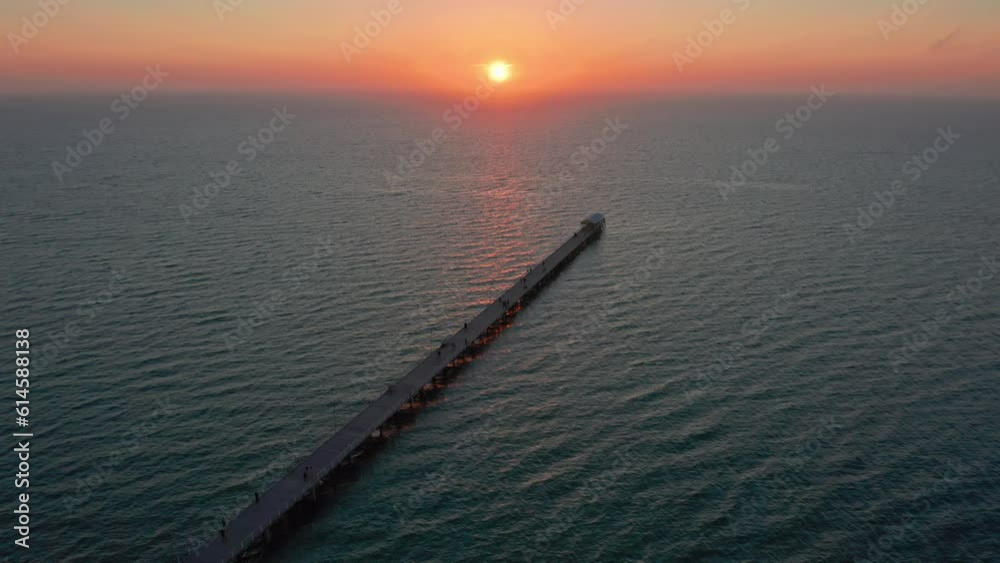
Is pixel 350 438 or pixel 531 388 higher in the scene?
pixel 531 388

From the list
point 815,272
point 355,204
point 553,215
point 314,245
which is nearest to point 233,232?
point 314,245

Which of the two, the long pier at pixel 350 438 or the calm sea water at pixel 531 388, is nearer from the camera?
the long pier at pixel 350 438

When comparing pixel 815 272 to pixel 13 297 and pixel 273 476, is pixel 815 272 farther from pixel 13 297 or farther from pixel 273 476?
pixel 13 297

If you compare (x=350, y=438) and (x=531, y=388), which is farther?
(x=531, y=388)

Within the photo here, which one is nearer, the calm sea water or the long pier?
the long pier
